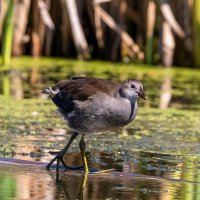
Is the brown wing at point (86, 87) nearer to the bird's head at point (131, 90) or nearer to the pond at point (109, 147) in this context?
the bird's head at point (131, 90)

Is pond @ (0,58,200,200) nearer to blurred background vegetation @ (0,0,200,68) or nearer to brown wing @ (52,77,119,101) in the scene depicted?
brown wing @ (52,77,119,101)

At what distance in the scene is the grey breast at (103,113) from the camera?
522 centimetres

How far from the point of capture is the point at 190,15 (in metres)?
11.8

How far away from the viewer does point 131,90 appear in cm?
532

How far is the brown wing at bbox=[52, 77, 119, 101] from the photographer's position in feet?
17.5

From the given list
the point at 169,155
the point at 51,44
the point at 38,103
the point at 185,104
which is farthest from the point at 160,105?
the point at 51,44

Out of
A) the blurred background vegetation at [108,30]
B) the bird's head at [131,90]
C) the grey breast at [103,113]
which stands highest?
the blurred background vegetation at [108,30]

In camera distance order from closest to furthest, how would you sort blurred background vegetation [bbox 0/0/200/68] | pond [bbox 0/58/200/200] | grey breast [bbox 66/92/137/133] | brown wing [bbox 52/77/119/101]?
pond [bbox 0/58/200/200], grey breast [bbox 66/92/137/133], brown wing [bbox 52/77/119/101], blurred background vegetation [bbox 0/0/200/68]

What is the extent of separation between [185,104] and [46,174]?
12.8 ft

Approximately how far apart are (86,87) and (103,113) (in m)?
0.29

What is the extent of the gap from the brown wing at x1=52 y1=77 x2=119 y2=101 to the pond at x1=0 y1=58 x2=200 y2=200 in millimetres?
517

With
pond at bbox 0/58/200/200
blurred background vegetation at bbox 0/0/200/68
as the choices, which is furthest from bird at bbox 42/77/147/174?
blurred background vegetation at bbox 0/0/200/68

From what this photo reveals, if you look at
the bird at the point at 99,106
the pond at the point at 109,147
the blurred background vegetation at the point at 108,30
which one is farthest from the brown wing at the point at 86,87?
the blurred background vegetation at the point at 108,30

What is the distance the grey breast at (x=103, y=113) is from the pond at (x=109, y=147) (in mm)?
310
